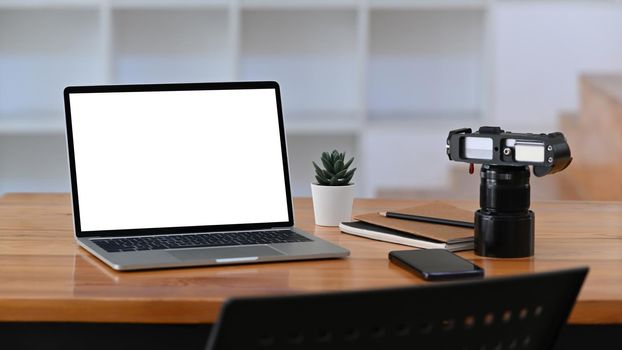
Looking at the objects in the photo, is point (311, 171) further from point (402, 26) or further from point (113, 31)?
point (113, 31)

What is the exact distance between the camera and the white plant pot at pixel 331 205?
1777mm

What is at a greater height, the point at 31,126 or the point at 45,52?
the point at 45,52

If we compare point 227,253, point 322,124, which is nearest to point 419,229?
point 227,253

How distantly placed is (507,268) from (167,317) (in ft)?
1.62

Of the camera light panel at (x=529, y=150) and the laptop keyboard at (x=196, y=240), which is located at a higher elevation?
the camera light panel at (x=529, y=150)

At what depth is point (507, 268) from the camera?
147 cm

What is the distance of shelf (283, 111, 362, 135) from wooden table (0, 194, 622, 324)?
6.83 ft

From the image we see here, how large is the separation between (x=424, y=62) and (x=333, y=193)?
2538mm

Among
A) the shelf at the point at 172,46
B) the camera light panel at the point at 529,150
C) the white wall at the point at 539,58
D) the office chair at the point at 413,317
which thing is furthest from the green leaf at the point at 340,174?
the white wall at the point at 539,58

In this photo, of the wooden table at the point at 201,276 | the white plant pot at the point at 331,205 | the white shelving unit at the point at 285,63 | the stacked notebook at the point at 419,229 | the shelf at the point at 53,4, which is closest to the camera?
the wooden table at the point at 201,276

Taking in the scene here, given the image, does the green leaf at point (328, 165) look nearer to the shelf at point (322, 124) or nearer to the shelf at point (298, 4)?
the shelf at point (322, 124)

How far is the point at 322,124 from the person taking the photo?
13.0 feet

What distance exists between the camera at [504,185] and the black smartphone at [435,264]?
0.08m

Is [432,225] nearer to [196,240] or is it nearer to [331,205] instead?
[331,205]
